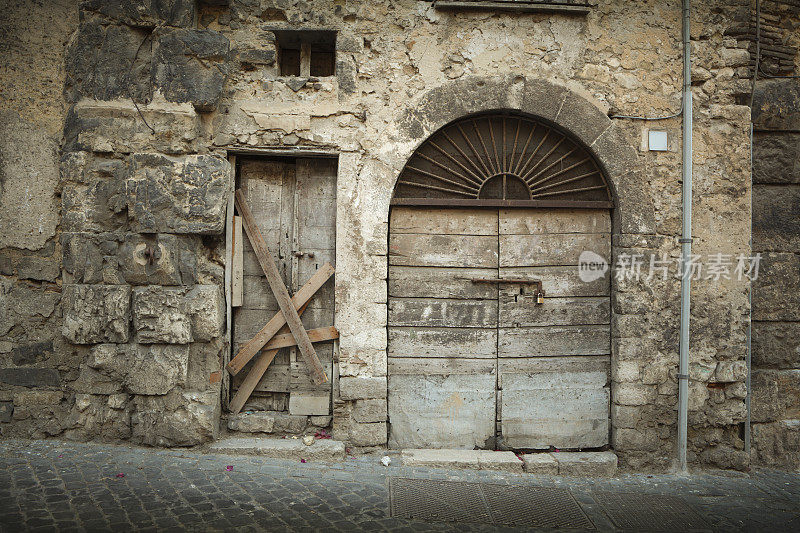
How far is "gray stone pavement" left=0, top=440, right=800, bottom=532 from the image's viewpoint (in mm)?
3111

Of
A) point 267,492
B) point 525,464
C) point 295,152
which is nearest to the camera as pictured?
point 267,492

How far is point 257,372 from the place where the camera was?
14.4ft

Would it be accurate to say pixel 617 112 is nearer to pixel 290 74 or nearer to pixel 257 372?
pixel 290 74

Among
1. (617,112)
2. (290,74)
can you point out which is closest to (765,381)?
(617,112)

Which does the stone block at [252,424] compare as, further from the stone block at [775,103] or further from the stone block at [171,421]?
the stone block at [775,103]

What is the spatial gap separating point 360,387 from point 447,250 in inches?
53.1

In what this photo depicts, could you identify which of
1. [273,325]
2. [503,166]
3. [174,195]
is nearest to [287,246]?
[273,325]

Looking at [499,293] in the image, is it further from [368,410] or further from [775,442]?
[775,442]

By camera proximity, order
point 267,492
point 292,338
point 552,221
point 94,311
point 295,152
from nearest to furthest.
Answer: point 267,492, point 94,311, point 295,152, point 292,338, point 552,221

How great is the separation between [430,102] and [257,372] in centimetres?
266

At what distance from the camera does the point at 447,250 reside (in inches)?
175

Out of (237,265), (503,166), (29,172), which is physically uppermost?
(503,166)

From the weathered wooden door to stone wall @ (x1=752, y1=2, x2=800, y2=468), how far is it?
373 cm

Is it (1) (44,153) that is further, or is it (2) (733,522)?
(1) (44,153)
